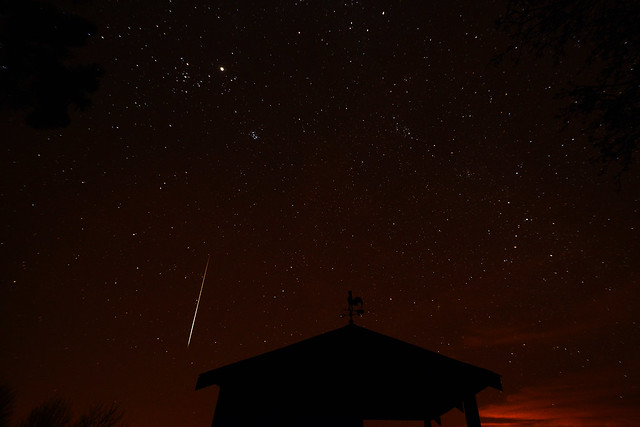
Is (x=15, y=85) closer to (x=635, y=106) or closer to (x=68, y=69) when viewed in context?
(x=68, y=69)

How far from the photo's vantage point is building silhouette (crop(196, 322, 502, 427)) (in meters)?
6.24

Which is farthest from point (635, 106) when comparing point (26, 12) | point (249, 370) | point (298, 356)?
point (26, 12)

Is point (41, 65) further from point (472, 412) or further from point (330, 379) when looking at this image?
point (472, 412)

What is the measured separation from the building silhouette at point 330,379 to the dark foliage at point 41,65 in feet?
17.0

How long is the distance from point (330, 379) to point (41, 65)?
709cm

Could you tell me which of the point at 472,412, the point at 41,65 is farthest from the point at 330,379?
the point at 41,65

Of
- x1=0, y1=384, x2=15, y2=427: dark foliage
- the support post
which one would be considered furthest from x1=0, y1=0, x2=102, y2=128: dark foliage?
x1=0, y1=384, x2=15, y2=427: dark foliage

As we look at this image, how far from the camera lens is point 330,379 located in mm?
6434

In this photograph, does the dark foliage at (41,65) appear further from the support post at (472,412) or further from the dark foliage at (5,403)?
the dark foliage at (5,403)

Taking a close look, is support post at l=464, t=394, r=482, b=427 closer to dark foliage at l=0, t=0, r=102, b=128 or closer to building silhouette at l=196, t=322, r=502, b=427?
building silhouette at l=196, t=322, r=502, b=427

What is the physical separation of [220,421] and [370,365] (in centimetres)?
292

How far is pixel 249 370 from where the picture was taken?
6.25m

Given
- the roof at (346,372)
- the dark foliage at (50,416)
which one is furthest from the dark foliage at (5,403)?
the roof at (346,372)

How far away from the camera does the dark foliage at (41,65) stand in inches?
192
